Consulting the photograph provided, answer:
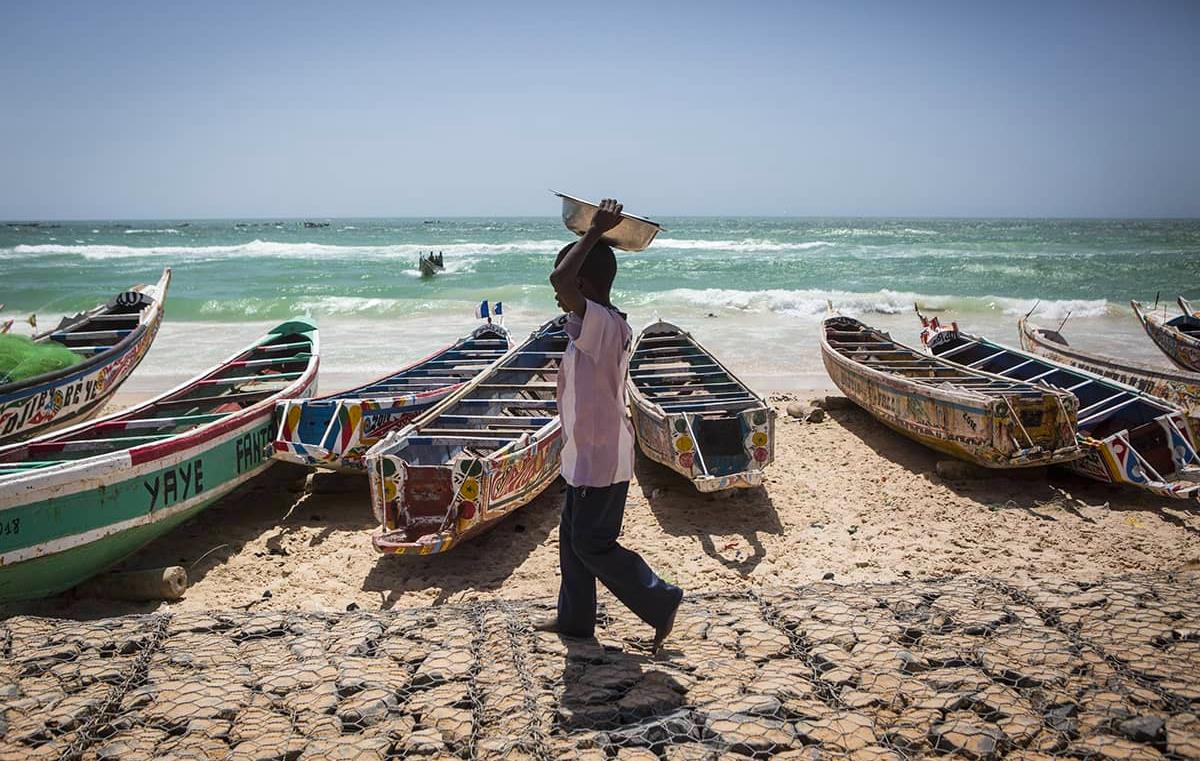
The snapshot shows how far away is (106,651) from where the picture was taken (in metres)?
3.22

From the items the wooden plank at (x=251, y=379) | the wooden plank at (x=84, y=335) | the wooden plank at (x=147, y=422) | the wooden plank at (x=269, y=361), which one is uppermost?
the wooden plank at (x=84, y=335)

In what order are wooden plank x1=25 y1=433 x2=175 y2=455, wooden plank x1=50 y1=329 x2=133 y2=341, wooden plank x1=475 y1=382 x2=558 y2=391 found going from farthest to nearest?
1. wooden plank x1=50 y1=329 x2=133 y2=341
2. wooden plank x1=475 y1=382 x2=558 y2=391
3. wooden plank x1=25 y1=433 x2=175 y2=455

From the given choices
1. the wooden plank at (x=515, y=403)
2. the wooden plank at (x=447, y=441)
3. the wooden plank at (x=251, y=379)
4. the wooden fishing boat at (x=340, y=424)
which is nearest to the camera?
the wooden plank at (x=447, y=441)

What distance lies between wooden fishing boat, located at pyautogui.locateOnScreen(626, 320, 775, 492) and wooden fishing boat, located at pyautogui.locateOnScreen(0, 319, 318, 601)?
3.42 m

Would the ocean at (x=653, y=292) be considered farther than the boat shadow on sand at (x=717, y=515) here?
Yes

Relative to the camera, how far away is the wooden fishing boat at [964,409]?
260 inches

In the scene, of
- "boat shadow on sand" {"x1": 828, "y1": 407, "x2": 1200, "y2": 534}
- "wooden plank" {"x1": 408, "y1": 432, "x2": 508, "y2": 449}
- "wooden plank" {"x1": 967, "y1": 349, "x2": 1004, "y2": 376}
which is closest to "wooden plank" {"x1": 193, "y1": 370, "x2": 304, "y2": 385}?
"wooden plank" {"x1": 408, "y1": 432, "x2": 508, "y2": 449}

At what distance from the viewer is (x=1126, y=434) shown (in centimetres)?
654

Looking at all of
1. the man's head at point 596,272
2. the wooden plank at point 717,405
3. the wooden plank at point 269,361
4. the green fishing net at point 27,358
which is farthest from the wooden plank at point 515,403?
the green fishing net at point 27,358

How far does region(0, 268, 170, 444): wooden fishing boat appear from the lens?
24.3 ft

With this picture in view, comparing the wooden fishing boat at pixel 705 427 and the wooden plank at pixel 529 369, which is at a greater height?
the wooden plank at pixel 529 369

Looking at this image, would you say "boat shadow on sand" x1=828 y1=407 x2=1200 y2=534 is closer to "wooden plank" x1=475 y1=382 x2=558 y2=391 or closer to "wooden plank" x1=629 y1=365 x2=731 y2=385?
"wooden plank" x1=629 y1=365 x2=731 y2=385

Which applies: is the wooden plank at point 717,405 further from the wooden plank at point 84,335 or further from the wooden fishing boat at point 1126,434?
the wooden plank at point 84,335

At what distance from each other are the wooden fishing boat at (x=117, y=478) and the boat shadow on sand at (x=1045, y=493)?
6.30 m
